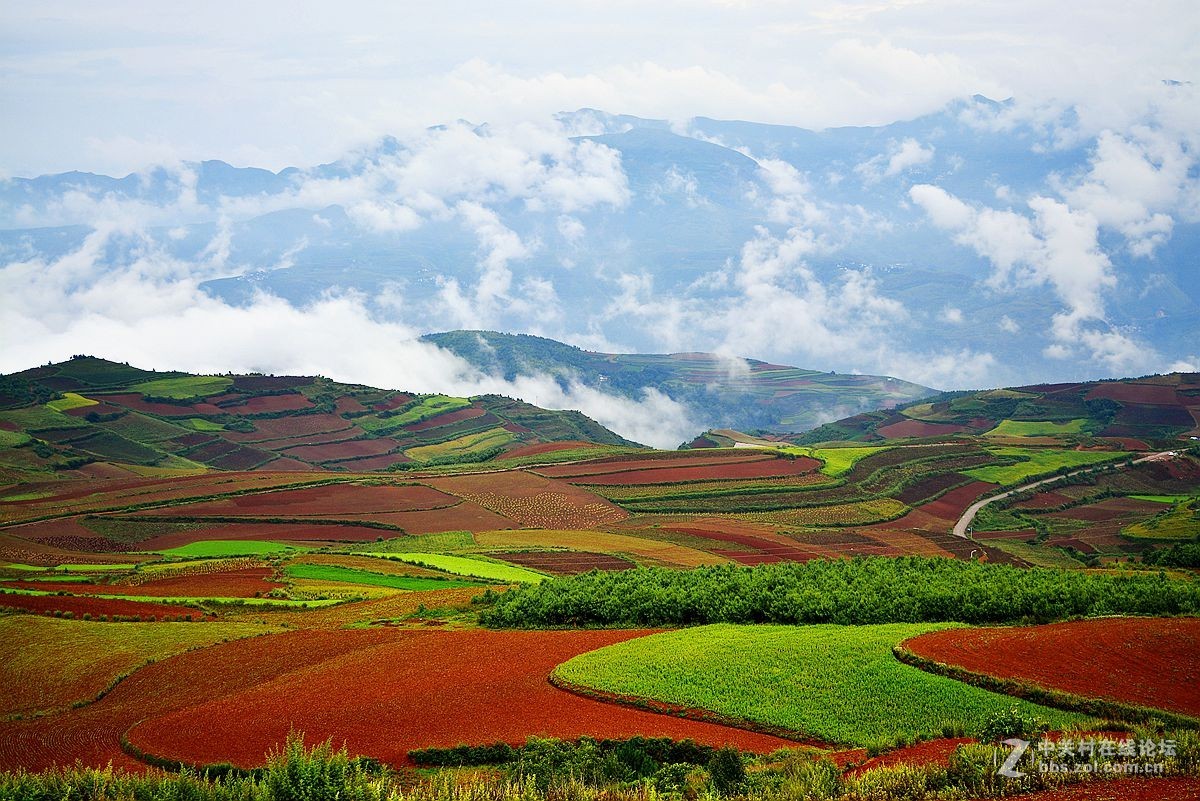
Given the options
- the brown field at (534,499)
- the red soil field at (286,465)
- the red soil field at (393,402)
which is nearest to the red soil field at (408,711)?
the brown field at (534,499)

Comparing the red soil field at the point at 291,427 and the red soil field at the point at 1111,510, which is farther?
the red soil field at the point at 291,427

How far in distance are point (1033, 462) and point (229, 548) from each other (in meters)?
85.3

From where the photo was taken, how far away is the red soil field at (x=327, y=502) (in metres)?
87.2

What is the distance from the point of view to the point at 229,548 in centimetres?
7419

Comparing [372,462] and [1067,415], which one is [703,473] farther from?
[1067,415]

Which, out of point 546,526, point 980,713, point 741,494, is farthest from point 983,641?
point 741,494

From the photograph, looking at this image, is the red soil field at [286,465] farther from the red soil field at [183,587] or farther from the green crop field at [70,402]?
the red soil field at [183,587]

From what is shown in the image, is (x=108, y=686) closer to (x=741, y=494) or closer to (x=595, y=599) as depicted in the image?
(x=595, y=599)

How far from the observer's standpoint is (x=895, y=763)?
2480 centimetres

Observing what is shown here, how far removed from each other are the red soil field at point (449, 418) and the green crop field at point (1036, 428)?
85.2m

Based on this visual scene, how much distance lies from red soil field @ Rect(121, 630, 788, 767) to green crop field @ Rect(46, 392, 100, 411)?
12460 cm

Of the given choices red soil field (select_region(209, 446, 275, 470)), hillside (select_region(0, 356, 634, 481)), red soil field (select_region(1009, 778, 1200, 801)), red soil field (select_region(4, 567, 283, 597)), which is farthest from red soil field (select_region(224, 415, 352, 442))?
red soil field (select_region(1009, 778, 1200, 801))

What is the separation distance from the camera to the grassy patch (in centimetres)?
7206

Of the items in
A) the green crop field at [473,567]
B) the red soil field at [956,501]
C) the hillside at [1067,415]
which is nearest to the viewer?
the green crop field at [473,567]
